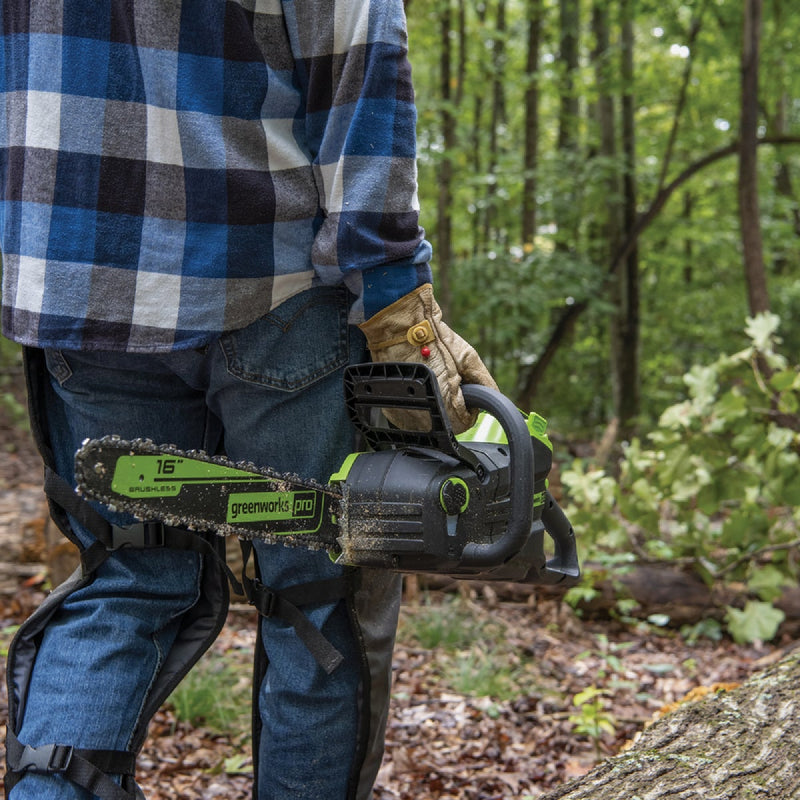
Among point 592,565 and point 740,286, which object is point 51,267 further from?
point 740,286

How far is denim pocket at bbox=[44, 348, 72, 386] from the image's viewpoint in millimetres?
1371

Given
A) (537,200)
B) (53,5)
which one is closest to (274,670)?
(53,5)

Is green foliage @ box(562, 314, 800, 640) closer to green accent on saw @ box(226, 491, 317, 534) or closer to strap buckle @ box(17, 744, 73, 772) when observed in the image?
green accent on saw @ box(226, 491, 317, 534)

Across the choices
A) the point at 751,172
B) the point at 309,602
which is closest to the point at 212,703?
the point at 309,602

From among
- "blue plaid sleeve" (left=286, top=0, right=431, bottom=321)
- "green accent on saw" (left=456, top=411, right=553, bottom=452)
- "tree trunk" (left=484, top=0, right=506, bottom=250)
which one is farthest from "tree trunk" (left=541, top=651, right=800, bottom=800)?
"tree trunk" (left=484, top=0, right=506, bottom=250)

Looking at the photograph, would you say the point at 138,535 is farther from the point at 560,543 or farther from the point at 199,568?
the point at 560,543

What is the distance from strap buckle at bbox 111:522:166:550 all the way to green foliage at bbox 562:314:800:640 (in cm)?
254

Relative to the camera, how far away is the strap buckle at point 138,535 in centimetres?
141

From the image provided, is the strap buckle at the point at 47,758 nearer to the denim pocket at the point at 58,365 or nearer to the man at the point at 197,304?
the man at the point at 197,304

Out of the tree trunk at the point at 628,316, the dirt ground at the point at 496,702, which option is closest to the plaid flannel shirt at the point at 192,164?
the dirt ground at the point at 496,702

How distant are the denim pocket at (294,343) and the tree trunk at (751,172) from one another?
368cm

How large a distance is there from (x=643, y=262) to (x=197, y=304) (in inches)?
427

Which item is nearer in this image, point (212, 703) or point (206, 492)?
point (206, 492)

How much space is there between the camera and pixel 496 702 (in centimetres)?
284
